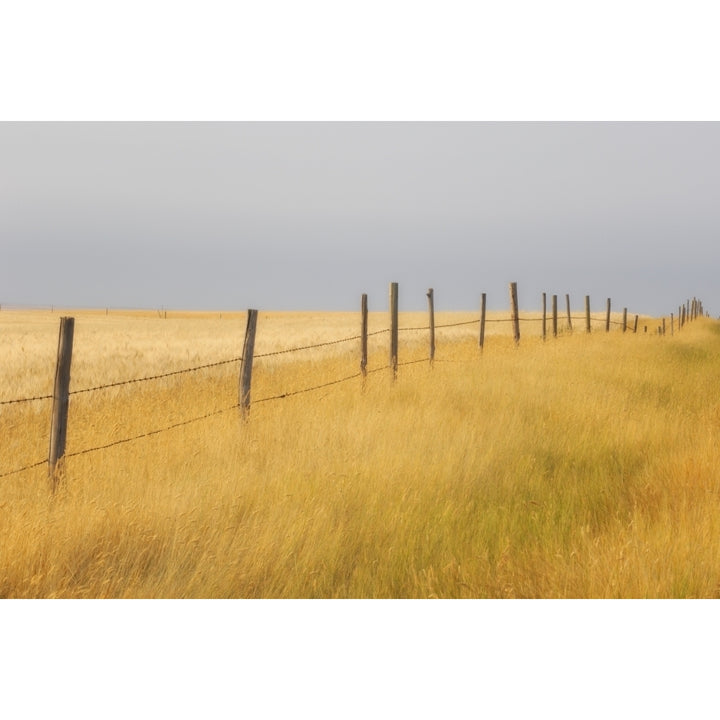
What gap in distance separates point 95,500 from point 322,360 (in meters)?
12.6

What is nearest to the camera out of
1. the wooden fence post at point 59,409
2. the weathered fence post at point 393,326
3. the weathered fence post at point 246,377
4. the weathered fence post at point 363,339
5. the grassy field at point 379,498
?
the grassy field at point 379,498

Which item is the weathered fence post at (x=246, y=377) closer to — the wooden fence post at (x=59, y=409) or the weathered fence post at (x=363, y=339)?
the wooden fence post at (x=59, y=409)

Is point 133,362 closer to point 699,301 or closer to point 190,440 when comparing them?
point 190,440

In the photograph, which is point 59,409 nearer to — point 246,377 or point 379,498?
point 246,377

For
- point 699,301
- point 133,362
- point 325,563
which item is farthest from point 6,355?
point 699,301

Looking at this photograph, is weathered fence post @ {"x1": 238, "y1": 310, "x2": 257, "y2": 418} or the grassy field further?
weathered fence post @ {"x1": 238, "y1": 310, "x2": 257, "y2": 418}

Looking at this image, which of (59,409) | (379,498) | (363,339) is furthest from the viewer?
(363,339)

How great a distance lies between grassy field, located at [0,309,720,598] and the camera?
160 inches

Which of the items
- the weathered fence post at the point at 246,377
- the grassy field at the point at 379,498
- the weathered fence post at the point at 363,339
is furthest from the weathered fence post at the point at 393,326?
the weathered fence post at the point at 246,377

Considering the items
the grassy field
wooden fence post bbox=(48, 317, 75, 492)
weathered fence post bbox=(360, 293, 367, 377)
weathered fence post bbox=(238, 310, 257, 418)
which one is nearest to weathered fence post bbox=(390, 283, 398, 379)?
weathered fence post bbox=(360, 293, 367, 377)

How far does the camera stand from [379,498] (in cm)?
533

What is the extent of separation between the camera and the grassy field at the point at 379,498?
4.07m

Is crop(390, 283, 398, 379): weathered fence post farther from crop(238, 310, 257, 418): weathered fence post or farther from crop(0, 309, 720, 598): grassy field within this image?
crop(238, 310, 257, 418): weathered fence post

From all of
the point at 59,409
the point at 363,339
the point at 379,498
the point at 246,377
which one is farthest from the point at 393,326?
the point at 59,409
